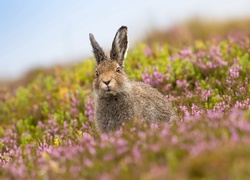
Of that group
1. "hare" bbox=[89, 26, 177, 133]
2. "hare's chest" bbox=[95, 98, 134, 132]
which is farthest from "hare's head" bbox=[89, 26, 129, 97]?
"hare's chest" bbox=[95, 98, 134, 132]

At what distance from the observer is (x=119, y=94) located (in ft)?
31.6

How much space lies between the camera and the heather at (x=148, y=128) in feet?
17.5

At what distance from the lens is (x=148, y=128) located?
7.34m

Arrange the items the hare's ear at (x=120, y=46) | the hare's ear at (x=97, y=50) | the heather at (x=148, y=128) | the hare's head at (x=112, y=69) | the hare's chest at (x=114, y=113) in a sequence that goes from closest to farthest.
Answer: the heather at (x=148, y=128) < the hare's head at (x=112, y=69) < the hare's chest at (x=114, y=113) < the hare's ear at (x=120, y=46) < the hare's ear at (x=97, y=50)

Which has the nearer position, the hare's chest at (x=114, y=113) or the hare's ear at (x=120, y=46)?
the hare's chest at (x=114, y=113)

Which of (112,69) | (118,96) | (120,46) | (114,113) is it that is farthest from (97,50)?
(114,113)

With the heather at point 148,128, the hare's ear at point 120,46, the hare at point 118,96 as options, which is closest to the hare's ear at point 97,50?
the hare at point 118,96

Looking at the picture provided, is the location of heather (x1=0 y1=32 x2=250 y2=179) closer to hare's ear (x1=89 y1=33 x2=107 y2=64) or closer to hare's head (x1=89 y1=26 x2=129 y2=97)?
hare's head (x1=89 y1=26 x2=129 y2=97)

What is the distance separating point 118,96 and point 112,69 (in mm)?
534

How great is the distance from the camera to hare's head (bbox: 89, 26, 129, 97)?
9266 millimetres

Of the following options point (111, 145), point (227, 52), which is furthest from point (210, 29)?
point (111, 145)

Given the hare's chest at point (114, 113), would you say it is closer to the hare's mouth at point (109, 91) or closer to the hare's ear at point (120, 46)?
the hare's mouth at point (109, 91)

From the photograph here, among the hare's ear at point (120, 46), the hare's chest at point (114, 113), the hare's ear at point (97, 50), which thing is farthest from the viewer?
the hare's ear at point (97, 50)

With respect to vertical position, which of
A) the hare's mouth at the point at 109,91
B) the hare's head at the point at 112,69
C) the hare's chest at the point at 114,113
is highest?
the hare's head at the point at 112,69
